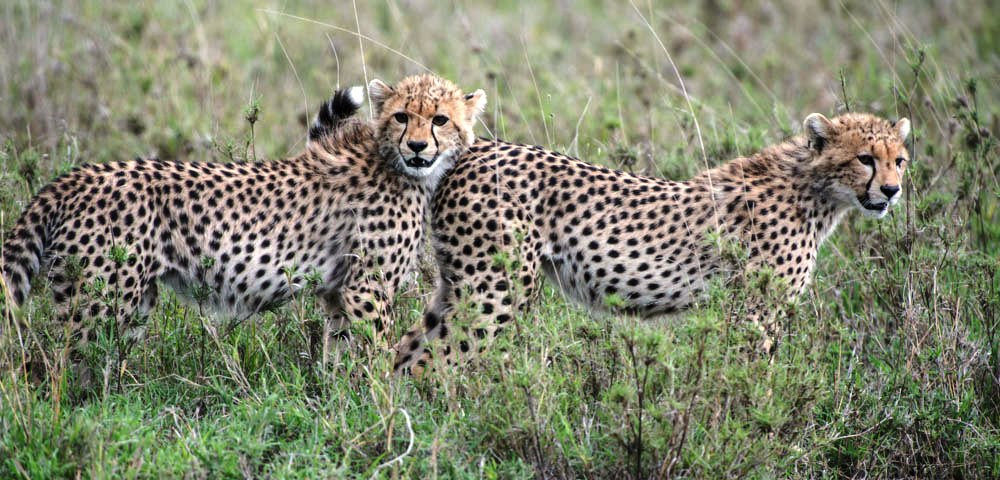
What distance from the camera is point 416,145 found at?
14.5 ft

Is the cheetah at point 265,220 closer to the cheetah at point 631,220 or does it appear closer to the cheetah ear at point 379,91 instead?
the cheetah ear at point 379,91

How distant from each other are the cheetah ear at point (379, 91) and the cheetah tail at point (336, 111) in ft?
0.39

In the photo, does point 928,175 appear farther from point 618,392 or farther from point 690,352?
point 618,392

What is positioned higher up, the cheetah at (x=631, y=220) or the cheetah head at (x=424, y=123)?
the cheetah head at (x=424, y=123)

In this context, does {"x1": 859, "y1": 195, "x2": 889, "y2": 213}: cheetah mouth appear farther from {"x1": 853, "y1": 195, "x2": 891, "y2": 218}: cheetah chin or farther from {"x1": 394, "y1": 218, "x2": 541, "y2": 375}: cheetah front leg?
{"x1": 394, "y1": 218, "x2": 541, "y2": 375}: cheetah front leg

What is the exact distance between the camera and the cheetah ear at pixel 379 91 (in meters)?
4.61

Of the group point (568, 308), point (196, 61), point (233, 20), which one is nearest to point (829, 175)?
point (568, 308)

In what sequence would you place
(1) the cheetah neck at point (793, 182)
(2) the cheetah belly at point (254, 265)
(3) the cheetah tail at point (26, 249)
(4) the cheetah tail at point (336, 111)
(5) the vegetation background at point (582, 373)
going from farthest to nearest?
(4) the cheetah tail at point (336, 111) → (1) the cheetah neck at point (793, 182) → (2) the cheetah belly at point (254, 265) → (3) the cheetah tail at point (26, 249) → (5) the vegetation background at point (582, 373)

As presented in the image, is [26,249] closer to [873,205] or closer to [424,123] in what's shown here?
[424,123]

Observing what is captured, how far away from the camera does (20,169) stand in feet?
16.8

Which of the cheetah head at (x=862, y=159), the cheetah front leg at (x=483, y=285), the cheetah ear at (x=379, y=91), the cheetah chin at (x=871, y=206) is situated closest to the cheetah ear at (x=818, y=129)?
the cheetah head at (x=862, y=159)

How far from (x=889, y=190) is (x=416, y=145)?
1803 millimetres

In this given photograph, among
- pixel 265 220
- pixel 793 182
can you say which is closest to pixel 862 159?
pixel 793 182

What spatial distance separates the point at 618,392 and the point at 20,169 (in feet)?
10.0
